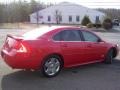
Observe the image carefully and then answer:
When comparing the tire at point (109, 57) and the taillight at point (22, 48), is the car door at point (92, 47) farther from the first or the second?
the taillight at point (22, 48)

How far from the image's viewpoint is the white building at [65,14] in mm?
78188

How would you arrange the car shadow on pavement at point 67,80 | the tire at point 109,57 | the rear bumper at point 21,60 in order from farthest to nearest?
the tire at point 109,57
the rear bumper at point 21,60
the car shadow on pavement at point 67,80

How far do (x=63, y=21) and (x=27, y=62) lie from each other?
72.4 metres

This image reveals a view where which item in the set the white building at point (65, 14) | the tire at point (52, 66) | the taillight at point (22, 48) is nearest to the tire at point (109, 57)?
the tire at point (52, 66)

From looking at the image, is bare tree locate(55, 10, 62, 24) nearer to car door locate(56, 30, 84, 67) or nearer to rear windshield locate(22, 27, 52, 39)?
car door locate(56, 30, 84, 67)

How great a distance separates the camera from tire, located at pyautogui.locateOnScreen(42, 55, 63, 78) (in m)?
7.46

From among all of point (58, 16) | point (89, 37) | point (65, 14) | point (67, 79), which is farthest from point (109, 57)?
point (58, 16)

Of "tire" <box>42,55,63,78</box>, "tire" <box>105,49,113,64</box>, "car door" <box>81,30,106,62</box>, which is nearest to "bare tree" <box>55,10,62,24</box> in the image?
"tire" <box>105,49,113,64</box>

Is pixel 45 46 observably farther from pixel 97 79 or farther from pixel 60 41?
pixel 97 79

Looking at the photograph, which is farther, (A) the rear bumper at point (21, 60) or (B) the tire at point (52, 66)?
(B) the tire at point (52, 66)

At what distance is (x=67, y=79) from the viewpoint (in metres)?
7.36

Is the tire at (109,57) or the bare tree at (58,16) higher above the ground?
the tire at (109,57)

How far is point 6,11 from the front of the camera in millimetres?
74750

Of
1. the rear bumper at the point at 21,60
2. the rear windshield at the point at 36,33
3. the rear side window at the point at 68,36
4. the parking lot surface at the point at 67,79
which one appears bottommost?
the parking lot surface at the point at 67,79
